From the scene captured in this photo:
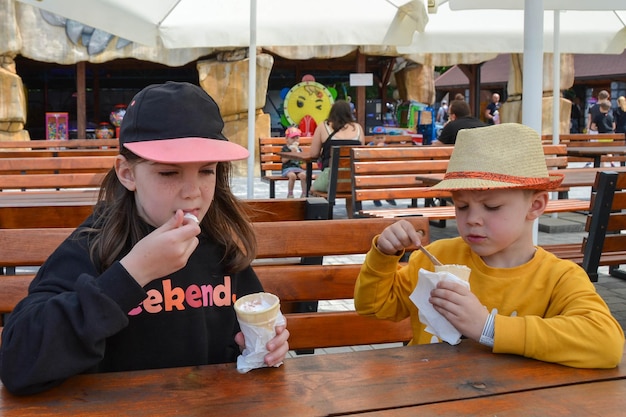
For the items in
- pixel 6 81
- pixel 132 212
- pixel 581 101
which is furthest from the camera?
pixel 581 101

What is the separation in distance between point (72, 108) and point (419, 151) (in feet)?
46.6

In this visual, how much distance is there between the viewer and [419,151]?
6863mm

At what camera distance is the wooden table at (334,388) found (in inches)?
49.9

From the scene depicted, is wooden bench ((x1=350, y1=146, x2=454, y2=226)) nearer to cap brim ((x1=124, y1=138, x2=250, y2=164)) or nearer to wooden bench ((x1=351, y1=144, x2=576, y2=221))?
wooden bench ((x1=351, y1=144, x2=576, y2=221))

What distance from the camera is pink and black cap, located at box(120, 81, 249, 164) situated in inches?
60.2

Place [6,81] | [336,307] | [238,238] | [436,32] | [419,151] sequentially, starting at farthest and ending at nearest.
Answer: [6,81] → [436,32] → [419,151] → [336,307] → [238,238]

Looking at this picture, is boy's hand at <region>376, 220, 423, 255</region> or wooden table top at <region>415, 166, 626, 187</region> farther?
wooden table top at <region>415, 166, 626, 187</region>

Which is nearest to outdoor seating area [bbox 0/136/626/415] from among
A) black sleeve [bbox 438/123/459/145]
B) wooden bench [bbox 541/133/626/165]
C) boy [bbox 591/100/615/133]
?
black sleeve [bbox 438/123/459/145]

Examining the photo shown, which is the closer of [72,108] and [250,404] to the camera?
[250,404]

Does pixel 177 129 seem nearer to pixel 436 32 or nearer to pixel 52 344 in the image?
pixel 52 344

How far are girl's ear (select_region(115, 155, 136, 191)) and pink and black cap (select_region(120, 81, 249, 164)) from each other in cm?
5

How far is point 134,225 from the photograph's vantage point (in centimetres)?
170

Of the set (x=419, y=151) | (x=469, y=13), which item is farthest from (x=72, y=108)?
(x=419, y=151)

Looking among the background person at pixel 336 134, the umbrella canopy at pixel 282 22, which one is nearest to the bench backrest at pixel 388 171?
the umbrella canopy at pixel 282 22
